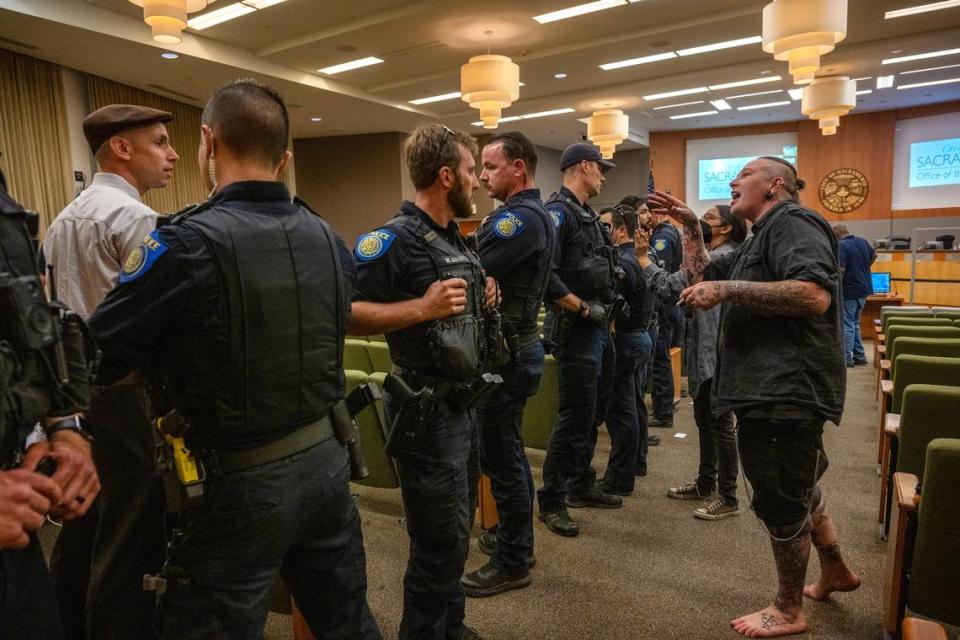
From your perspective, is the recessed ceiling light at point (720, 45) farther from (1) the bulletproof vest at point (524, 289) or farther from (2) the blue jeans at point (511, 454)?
(2) the blue jeans at point (511, 454)

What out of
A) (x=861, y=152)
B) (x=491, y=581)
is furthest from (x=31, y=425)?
(x=861, y=152)

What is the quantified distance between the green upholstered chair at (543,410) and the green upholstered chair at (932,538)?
5.75 feet

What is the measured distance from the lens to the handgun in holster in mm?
1109

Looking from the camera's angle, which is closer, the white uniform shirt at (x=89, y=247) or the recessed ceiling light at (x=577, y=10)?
the white uniform shirt at (x=89, y=247)

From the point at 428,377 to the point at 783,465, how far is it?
118cm

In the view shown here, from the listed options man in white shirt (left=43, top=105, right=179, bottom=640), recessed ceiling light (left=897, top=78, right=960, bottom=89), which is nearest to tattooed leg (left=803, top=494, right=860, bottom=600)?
man in white shirt (left=43, top=105, right=179, bottom=640)

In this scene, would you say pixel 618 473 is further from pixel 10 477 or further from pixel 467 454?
pixel 10 477

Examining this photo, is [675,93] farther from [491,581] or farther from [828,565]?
[491,581]

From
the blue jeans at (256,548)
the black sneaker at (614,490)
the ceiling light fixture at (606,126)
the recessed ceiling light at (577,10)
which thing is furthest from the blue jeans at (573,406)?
the ceiling light fixture at (606,126)

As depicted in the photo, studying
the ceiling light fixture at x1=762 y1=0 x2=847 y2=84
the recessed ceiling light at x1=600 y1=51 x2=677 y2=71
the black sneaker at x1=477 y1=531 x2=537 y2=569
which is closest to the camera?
the black sneaker at x1=477 y1=531 x2=537 y2=569

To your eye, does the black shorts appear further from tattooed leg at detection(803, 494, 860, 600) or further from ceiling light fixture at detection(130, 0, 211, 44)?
ceiling light fixture at detection(130, 0, 211, 44)

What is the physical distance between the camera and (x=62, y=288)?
5.73ft

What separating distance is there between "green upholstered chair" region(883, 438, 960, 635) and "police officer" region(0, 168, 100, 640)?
1.87 m

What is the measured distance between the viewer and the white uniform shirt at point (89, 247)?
1.75 m
